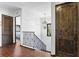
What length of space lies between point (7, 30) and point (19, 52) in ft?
1.23

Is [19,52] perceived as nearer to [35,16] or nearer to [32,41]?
[32,41]

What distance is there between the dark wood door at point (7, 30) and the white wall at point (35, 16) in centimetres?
18

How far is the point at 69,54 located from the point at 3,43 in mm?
990

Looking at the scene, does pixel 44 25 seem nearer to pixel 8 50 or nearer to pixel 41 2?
pixel 41 2

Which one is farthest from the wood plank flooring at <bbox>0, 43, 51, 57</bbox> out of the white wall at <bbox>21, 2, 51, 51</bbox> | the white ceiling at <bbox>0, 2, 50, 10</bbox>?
the white ceiling at <bbox>0, 2, 50, 10</bbox>

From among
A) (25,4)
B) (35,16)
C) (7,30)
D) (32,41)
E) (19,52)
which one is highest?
(25,4)

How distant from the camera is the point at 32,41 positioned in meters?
2.33

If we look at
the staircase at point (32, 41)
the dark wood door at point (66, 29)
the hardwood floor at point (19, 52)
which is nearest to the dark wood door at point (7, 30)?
the hardwood floor at point (19, 52)

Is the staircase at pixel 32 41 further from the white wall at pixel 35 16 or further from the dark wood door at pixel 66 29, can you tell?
the dark wood door at pixel 66 29

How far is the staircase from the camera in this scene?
2307 mm

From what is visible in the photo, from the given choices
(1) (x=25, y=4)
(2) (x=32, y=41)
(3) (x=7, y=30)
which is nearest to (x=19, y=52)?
(2) (x=32, y=41)

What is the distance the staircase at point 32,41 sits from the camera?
90.8 inches

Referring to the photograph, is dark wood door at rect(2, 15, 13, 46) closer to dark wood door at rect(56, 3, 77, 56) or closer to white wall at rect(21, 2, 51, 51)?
white wall at rect(21, 2, 51, 51)

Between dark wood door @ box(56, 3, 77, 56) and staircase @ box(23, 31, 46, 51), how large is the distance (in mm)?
258
